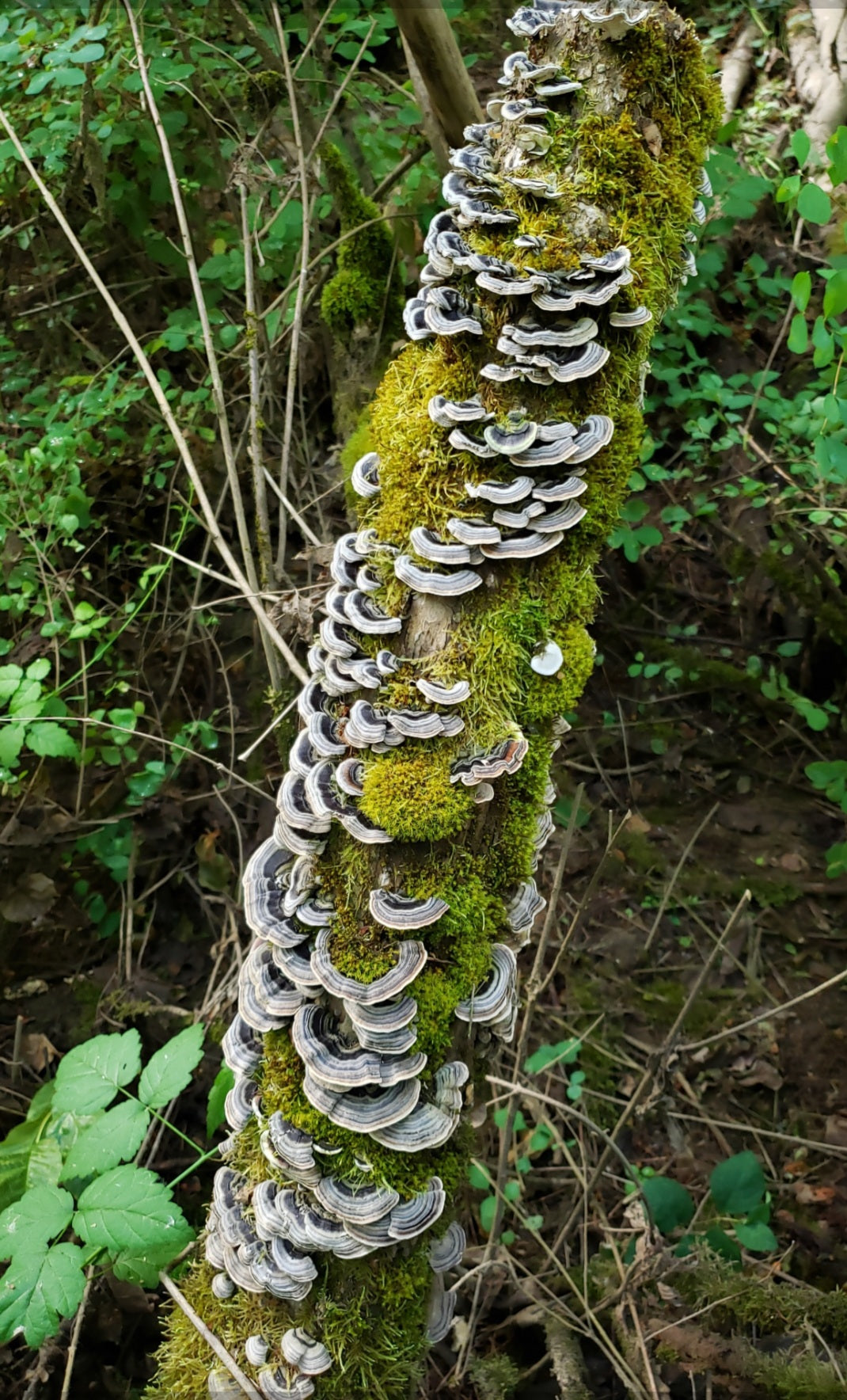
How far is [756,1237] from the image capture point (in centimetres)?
354

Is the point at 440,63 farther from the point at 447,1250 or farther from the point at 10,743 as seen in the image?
the point at 447,1250

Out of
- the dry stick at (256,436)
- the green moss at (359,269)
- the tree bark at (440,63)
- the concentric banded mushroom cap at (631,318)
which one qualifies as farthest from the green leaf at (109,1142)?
the green moss at (359,269)

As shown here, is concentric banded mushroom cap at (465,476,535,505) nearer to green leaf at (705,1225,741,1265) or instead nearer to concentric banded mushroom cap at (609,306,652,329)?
concentric banded mushroom cap at (609,306,652,329)

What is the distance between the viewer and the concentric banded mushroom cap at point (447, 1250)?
2.33 meters

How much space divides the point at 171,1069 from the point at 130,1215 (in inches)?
15.4

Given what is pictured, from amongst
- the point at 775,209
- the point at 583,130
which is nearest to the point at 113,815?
the point at 583,130

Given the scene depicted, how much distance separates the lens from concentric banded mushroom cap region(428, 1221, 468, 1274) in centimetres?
233

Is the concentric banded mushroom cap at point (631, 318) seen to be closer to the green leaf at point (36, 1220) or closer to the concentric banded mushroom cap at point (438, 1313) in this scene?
the concentric banded mushroom cap at point (438, 1313)

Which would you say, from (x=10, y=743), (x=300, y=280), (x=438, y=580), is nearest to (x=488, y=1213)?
(x=10, y=743)

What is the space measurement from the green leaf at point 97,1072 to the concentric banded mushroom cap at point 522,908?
119 cm

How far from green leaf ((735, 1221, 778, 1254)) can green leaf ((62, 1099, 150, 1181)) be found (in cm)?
270

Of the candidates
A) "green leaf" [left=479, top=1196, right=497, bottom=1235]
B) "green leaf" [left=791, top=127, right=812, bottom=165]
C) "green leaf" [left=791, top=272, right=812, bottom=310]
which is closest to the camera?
"green leaf" [left=791, top=127, right=812, bottom=165]

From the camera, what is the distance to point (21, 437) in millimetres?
5121

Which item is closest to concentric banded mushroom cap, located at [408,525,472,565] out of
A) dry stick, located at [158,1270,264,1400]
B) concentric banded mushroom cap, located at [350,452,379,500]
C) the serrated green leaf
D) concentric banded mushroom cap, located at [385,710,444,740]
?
concentric banded mushroom cap, located at [350,452,379,500]
